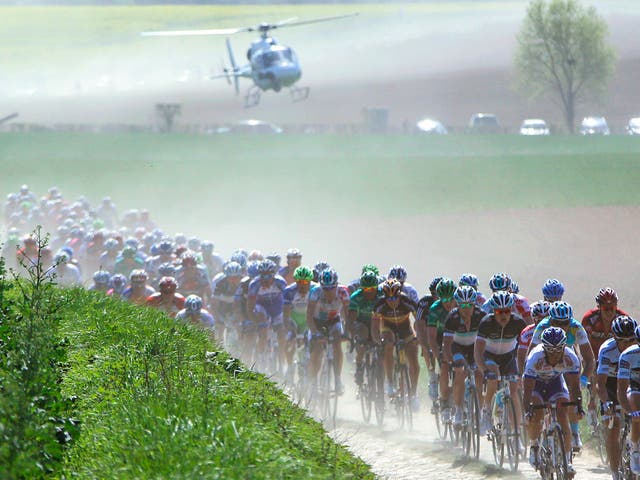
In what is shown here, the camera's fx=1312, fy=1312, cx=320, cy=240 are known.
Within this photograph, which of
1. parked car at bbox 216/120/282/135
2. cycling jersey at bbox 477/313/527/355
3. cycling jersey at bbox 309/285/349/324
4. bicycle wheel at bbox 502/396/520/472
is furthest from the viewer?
parked car at bbox 216/120/282/135

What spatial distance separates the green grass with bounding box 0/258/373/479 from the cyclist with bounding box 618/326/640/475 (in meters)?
2.74

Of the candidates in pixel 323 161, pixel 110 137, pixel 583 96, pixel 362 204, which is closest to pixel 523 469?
pixel 362 204

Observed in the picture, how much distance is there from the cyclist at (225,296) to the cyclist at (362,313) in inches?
125

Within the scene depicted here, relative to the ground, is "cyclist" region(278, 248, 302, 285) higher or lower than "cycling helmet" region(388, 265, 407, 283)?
higher

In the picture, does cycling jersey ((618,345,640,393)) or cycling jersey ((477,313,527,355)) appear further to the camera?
cycling jersey ((477,313,527,355))

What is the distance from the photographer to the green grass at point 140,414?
7.74 meters

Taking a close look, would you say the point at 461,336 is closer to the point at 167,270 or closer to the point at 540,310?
the point at 540,310

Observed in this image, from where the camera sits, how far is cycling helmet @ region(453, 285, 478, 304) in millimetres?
15180

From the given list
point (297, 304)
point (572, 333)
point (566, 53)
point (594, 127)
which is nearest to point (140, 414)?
point (572, 333)

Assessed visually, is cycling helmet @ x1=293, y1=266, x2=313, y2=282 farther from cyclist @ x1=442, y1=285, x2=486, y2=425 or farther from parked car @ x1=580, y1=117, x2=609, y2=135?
parked car @ x1=580, y1=117, x2=609, y2=135

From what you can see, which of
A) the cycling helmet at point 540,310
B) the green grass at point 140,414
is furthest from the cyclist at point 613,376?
the green grass at point 140,414

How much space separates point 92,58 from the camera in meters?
133

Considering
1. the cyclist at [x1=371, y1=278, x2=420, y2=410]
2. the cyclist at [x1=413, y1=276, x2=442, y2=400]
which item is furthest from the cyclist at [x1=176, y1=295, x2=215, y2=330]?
the cyclist at [x1=413, y1=276, x2=442, y2=400]

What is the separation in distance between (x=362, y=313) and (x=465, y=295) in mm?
3057
